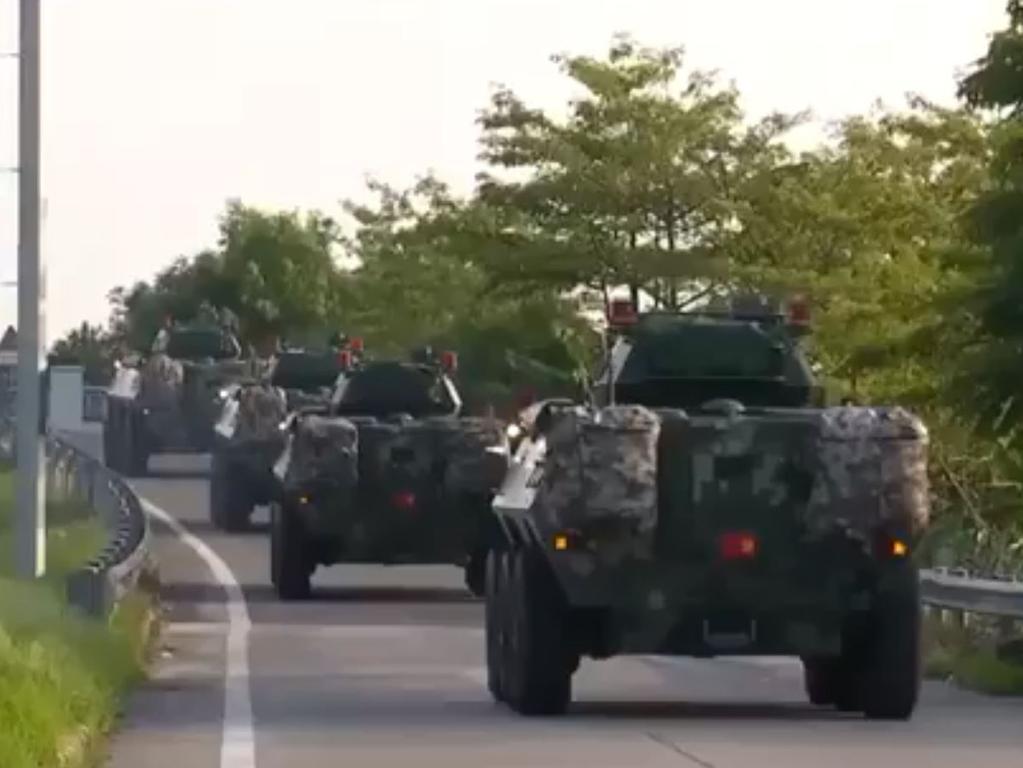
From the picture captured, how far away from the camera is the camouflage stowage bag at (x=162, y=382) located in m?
56.0

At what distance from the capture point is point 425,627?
29.7m

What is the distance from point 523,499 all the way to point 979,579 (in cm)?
527

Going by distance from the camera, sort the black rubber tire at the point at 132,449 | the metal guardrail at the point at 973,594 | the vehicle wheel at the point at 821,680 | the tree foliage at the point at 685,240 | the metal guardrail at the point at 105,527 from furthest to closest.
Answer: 1. the black rubber tire at the point at 132,449
2. the tree foliage at the point at 685,240
3. the metal guardrail at the point at 973,594
4. the metal guardrail at the point at 105,527
5. the vehicle wheel at the point at 821,680

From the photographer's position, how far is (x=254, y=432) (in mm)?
43250

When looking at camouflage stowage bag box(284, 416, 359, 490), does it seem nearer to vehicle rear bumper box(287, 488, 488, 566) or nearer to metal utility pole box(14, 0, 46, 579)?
vehicle rear bumper box(287, 488, 488, 566)

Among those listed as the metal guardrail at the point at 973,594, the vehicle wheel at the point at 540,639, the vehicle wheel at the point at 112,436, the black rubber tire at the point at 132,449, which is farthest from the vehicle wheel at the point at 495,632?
the vehicle wheel at the point at 112,436

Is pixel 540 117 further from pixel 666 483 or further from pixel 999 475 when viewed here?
pixel 666 483

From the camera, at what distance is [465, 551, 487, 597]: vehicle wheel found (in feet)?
109

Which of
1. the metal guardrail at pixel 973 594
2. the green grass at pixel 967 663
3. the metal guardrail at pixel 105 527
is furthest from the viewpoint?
the metal guardrail at pixel 973 594

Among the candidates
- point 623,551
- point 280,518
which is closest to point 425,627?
point 280,518

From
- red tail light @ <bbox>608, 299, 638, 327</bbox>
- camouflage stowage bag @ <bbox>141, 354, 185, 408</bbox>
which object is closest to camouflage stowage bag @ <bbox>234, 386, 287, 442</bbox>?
camouflage stowage bag @ <bbox>141, 354, 185, 408</bbox>

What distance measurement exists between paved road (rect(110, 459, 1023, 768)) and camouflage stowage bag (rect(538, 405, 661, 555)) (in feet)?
3.66

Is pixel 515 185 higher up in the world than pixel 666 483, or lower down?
higher up

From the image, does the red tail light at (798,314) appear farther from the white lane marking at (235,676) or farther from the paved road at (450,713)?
the white lane marking at (235,676)
